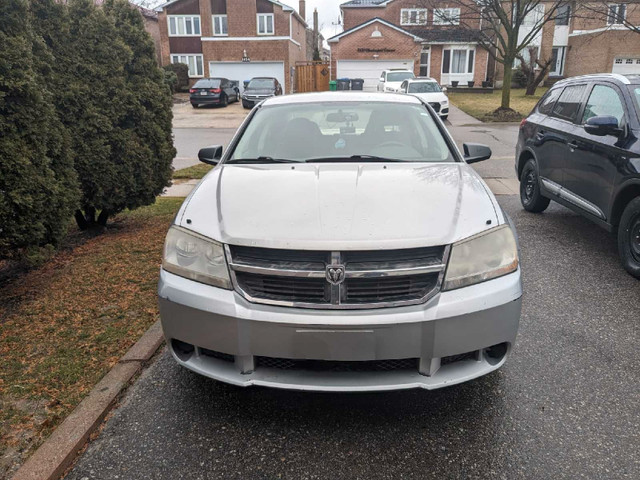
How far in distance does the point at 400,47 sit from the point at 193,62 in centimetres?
1733

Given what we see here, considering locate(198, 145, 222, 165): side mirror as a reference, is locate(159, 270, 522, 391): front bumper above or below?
below

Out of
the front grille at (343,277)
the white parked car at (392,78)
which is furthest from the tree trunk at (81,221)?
the white parked car at (392,78)

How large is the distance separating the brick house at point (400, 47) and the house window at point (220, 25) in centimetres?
960

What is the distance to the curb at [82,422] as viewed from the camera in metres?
2.33

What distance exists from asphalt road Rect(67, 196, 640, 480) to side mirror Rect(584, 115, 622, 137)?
2189 mm

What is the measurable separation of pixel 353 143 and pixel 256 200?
1.25 meters

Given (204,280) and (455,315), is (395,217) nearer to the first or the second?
(455,315)

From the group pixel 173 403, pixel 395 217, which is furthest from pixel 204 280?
pixel 395 217

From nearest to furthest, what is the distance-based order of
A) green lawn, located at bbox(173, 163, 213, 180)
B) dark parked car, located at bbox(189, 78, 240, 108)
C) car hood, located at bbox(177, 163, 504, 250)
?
car hood, located at bbox(177, 163, 504, 250) < green lawn, located at bbox(173, 163, 213, 180) < dark parked car, located at bbox(189, 78, 240, 108)

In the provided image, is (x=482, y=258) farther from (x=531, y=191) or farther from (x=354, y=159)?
(x=531, y=191)

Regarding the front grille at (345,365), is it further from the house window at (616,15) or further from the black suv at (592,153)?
the house window at (616,15)

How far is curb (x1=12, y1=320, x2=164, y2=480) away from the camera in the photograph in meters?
2.33

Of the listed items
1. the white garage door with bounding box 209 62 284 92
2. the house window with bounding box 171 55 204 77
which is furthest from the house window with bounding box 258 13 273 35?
the house window with bounding box 171 55 204 77

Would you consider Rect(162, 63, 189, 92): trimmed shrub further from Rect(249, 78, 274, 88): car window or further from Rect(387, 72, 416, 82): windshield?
Rect(387, 72, 416, 82): windshield
